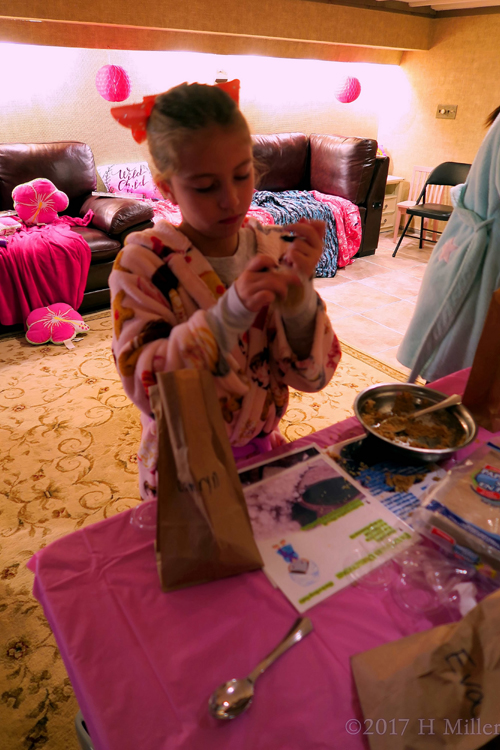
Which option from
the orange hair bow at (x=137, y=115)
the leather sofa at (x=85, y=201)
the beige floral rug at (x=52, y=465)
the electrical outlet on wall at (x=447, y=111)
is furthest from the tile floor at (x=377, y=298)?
the orange hair bow at (x=137, y=115)

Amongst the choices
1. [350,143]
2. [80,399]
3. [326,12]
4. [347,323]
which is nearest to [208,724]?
[80,399]

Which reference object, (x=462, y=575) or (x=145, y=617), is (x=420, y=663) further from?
(x=145, y=617)

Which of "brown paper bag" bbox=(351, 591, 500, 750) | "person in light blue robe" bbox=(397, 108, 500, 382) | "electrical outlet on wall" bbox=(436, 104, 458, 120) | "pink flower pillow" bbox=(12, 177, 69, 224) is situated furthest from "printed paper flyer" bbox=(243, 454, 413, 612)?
"electrical outlet on wall" bbox=(436, 104, 458, 120)

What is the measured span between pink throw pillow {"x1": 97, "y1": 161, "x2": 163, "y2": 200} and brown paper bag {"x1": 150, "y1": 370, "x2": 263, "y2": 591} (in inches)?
151

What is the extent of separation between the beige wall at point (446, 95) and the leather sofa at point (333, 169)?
1.25 meters

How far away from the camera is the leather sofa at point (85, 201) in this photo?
3.34m

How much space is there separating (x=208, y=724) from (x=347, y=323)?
2.94 metres

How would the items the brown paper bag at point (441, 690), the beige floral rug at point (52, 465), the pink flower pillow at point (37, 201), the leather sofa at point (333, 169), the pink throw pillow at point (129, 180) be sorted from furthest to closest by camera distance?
1. the leather sofa at point (333, 169)
2. the pink throw pillow at point (129, 180)
3. the pink flower pillow at point (37, 201)
4. the beige floral rug at point (52, 465)
5. the brown paper bag at point (441, 690)

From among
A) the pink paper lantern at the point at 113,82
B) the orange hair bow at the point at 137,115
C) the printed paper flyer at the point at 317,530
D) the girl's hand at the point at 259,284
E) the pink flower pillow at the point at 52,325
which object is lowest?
the pink flower pillow at the point at 52,325

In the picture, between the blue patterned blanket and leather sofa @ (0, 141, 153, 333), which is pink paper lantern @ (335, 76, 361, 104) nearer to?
the blue patterned blanket

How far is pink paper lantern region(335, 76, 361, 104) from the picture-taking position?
4422 mm

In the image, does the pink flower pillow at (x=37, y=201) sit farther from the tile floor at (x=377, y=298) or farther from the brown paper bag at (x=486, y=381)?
the brown paper bag at (x=486, y=381)

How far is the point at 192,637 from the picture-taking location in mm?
603

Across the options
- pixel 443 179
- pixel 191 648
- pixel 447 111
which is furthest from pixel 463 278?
pixel 447 111
